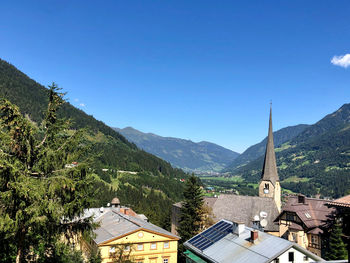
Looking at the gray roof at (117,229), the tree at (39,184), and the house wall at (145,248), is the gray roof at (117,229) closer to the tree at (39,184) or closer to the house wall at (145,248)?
the house wall at (145,248)

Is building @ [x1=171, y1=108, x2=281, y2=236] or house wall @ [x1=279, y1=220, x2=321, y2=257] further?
building @ [x1=171, y1=108, x2=281, y2=236]

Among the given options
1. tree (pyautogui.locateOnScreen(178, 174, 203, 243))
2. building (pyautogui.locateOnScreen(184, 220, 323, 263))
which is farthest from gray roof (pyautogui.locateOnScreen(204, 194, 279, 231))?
building (pyautogui.locateOnScreen(184, 220, 323, 263))

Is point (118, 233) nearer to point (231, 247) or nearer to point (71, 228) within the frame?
point (231, 247)

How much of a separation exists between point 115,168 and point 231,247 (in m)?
175

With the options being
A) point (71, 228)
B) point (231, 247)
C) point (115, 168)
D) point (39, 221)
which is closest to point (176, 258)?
point (231, 247)

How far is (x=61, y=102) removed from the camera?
1912 cm

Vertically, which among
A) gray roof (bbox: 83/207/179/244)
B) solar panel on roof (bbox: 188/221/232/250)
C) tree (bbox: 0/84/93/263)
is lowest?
gray roof (bbox: 83/207/179/244)

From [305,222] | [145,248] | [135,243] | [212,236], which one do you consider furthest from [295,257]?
[145,248]

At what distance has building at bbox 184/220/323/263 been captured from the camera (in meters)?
25.3

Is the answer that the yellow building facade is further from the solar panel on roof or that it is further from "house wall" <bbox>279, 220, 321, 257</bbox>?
"house wall" <bbox>279, 220, 321, 257</bbox>

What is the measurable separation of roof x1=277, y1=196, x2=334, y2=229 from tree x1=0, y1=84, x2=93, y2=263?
3371 centimetres

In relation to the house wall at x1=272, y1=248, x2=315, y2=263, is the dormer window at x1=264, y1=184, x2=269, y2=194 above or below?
above

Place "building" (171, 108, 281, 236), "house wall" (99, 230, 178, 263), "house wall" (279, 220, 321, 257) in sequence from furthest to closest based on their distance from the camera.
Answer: "building" (171, 108, 281, 236), "house wall" (279, 220, 321, 257), "house wall" (99, 230, 178, 263)

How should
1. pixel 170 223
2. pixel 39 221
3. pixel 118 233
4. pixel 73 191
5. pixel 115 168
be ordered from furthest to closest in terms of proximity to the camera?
pixel 115 168 < pixel 170 223 < pixel 118 233 < pixel 73 191 < pixel 39 221
